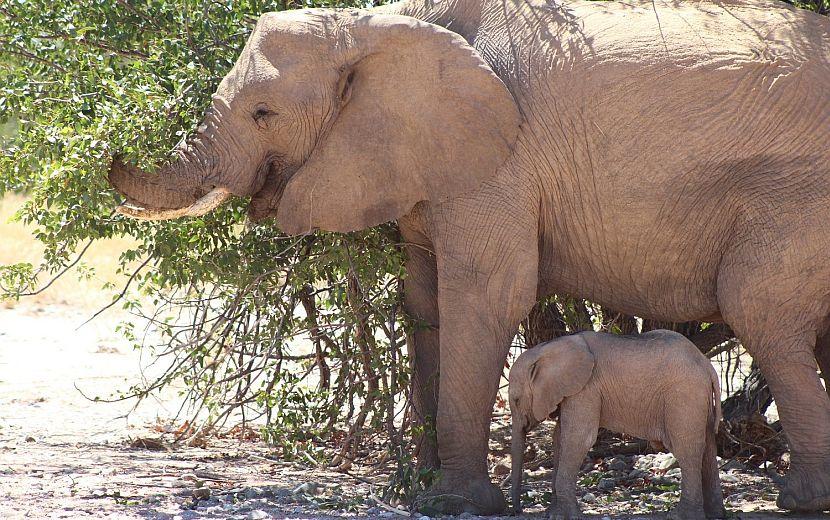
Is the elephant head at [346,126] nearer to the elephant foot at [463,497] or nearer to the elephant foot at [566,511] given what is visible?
the elephant foot at [463,497]

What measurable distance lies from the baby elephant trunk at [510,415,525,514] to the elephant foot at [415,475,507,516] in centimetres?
16

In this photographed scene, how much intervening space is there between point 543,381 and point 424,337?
4.29 ft

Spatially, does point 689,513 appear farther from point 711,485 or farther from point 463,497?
point 463,497

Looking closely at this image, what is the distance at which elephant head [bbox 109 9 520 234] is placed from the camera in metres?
6.10

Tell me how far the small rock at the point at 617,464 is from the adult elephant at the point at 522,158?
1.48 meters

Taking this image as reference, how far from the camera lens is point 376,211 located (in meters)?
6.19

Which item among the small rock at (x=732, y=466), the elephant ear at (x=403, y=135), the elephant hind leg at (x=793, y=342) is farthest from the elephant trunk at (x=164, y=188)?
the small rock at (x=732, y=466)

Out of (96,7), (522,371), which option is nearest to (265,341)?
(522,371)

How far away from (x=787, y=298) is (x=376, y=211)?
2057 millimetres

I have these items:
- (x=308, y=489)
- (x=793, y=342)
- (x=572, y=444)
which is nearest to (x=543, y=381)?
(x=572, y=444)

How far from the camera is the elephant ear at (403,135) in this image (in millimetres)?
6121

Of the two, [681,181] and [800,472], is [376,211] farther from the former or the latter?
[800,472]

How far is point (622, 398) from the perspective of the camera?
19.2ft

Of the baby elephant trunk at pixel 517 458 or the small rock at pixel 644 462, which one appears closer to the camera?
the baby elephant trunk at pixel 517 458
